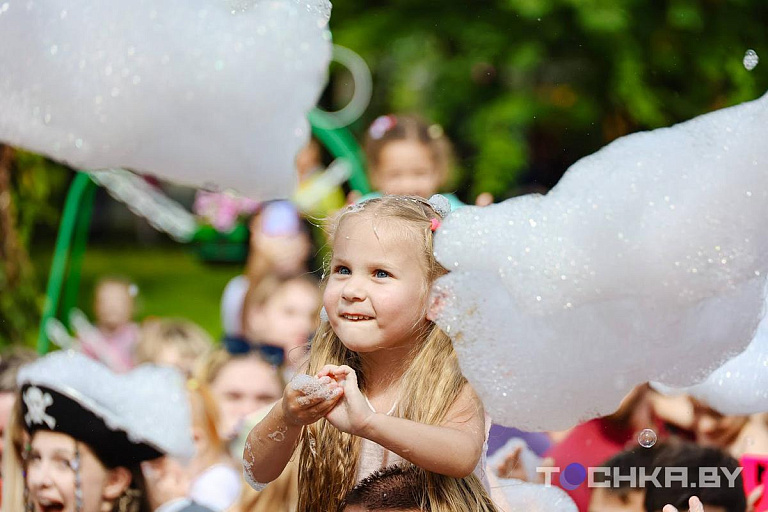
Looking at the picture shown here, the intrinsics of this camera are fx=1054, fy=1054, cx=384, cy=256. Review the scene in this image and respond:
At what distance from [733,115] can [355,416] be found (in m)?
0.73

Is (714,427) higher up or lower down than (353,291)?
higher up

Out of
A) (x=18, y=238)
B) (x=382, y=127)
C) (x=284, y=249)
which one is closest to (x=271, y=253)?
(x=284, y=249)

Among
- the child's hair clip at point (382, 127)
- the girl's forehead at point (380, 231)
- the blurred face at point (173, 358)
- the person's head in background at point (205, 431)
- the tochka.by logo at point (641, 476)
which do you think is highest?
the child's hair clip at point (382, 127)

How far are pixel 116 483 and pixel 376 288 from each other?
114 centimetres

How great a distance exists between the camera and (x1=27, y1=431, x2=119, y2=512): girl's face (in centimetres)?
236

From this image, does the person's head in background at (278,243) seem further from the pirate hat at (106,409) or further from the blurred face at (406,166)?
the pirate hat at (106,409)

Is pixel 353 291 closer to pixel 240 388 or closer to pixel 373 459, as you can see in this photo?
pixel 373 459

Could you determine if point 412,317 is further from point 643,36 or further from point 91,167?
point 643,36

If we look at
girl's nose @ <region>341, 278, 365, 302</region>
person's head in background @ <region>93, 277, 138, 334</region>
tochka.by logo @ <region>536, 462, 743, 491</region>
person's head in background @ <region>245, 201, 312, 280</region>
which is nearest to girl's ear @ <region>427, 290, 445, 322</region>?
girl's nose @ <region>341, 278, 365, 302</region>

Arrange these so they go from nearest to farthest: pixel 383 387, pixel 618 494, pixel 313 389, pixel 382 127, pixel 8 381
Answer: pixel 313 389 < pixel 383 387 < pixel 618 494 < pixel 8 381 < pixel 382 127

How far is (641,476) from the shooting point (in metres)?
2.27

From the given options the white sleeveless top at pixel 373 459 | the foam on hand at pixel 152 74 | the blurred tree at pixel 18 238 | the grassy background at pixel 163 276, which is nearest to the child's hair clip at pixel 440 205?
the white sleeveless top at pixel 373 459

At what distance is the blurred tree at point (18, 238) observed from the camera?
5383 millimetres

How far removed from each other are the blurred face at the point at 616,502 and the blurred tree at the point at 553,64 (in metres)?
2.75
